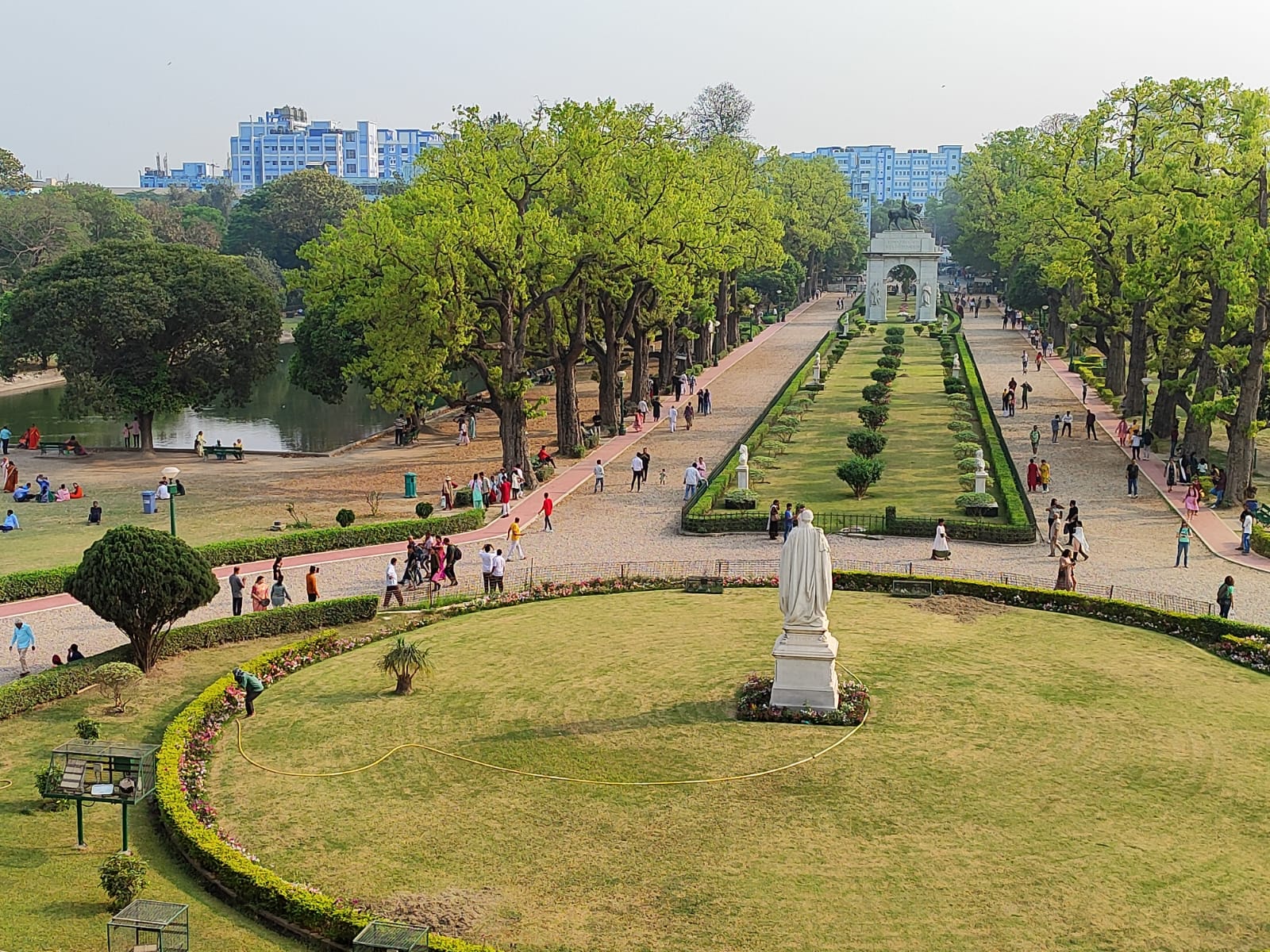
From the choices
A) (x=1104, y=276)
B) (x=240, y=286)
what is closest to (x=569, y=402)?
(x=240, y=286)

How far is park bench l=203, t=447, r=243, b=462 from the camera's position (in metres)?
45.8

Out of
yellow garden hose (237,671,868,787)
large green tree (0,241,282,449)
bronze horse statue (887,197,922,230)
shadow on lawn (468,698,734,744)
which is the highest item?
bronze horse statue (887,197,922,230)

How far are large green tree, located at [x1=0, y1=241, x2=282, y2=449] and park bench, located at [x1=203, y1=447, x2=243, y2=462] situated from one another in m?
3.10

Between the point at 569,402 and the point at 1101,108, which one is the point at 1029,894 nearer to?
the point at 569,402

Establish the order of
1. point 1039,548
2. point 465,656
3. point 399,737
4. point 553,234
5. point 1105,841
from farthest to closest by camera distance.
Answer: point 553,234
point 1039,548
point 465,656
point 399,737
point 1105,841

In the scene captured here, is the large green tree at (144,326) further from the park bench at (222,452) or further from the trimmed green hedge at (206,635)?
the trimmed green hedge at (206,635)

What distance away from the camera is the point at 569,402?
43906mm

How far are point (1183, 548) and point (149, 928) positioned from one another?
76.0 feet

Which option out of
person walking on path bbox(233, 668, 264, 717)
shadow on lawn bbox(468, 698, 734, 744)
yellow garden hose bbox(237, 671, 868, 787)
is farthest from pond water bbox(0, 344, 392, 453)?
yellow garden hose bbox(237, 671, 868, 787)

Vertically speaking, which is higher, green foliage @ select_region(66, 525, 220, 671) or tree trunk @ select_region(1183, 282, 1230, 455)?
tree trunk @ select_region(1183, 282, 1230, 455)

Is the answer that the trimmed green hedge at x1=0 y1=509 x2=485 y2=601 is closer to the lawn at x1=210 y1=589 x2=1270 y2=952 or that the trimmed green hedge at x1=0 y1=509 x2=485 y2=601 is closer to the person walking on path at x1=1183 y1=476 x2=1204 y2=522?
the lawn at x1=210 y1=589 x2=1270 y2=952

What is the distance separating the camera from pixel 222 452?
46000 mm

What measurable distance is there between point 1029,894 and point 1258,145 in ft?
88.2

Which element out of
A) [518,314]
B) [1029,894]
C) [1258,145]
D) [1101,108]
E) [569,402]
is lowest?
[1029,894]
